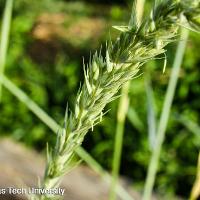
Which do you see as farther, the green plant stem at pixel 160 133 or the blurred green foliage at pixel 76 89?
the blurred green foliage at pixel 76 89

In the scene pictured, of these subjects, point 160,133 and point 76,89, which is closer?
point 160,133

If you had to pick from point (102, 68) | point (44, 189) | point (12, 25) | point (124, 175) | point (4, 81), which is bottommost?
point (124, 175)

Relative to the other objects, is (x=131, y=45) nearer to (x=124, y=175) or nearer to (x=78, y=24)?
(x=124, y=175)

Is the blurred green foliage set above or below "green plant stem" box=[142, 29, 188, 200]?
below

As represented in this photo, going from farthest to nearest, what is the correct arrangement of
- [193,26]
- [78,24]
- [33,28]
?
1. [78,24]
2. [33,28]
3. [193,26]

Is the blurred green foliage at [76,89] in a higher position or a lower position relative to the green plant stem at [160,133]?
lower

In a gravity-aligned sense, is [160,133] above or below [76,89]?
above

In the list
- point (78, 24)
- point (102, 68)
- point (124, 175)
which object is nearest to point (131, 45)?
point (102, 68)

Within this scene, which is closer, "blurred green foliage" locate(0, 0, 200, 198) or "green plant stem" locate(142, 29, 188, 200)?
"green plant stem" locate(142, 29, 188, 200)
